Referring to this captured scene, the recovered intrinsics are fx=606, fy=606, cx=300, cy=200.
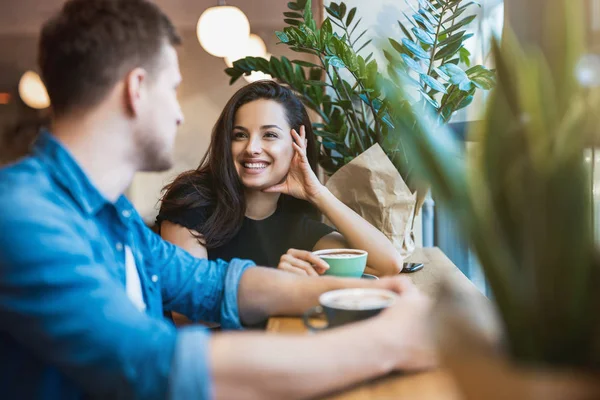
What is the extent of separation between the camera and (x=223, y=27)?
10.8 ft

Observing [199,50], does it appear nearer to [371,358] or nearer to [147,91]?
[147,91]

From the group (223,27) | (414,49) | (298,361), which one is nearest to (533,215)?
A: (298,361)

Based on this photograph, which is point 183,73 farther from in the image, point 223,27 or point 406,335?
point 406,335

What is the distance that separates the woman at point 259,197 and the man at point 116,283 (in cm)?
50

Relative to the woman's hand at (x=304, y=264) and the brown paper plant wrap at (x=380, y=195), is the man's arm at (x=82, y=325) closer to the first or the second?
the woman's hand at (x=304, y=264)

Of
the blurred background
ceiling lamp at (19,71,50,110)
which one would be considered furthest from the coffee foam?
ceiling lamp at (19,71,50,110)

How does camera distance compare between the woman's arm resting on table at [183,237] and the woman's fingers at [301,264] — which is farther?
the woman's arm resting on table at [183,237]

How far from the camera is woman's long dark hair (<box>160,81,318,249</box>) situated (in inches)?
62.7

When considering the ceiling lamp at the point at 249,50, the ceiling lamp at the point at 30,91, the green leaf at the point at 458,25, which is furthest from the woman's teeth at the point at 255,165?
the ceiling lamp at the point at 30,91

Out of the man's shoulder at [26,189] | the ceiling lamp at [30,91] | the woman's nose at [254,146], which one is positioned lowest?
the man's shoulder at [26,189]

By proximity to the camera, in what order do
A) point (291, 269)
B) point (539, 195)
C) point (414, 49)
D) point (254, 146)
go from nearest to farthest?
1. point (539, 195)
2. point (291, 269)
3. point (254, 146)
4. point (414, 49)

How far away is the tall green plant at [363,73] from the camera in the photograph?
183 cm

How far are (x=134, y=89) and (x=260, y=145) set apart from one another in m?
A: 0.79

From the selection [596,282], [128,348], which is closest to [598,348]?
[596,282]
